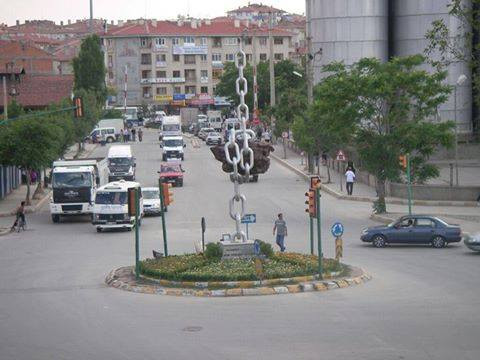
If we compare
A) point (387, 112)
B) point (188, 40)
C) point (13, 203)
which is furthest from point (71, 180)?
point (188, 40)

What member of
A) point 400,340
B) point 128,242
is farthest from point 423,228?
point 400,340

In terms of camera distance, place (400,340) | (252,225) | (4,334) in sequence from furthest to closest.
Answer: (252,225) < (4,334) < (400,340)

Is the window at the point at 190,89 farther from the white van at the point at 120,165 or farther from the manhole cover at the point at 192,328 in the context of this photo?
the manhole cover at the point at 192,328

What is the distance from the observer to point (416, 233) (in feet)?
119

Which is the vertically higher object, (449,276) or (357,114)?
(357,114)

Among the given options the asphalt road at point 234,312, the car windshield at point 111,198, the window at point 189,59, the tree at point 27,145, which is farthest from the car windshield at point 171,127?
the window at point 189,59

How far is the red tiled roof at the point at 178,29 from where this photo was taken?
151 meters

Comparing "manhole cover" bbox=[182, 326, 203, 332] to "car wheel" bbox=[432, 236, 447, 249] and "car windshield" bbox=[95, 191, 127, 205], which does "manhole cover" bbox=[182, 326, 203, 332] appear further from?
"car windshield" bbox=[95, 191, 127, 205]

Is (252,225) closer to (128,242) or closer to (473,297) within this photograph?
(128,242)

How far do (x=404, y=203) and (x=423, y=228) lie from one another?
14595mm

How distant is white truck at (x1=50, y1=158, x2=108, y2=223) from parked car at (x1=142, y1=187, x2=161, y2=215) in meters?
2.34

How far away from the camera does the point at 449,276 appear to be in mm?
29094

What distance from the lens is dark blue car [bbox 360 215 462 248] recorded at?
118ft

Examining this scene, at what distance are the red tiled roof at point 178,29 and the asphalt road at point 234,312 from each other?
112m
